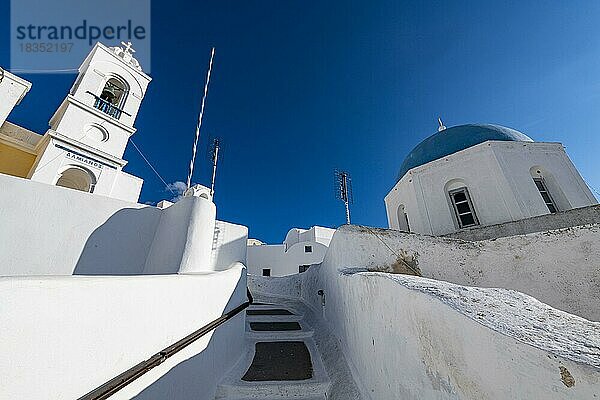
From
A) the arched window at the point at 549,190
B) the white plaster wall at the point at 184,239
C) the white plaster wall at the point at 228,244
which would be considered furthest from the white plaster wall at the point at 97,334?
the arched window at the point at 549,190

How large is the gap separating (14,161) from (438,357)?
15.3 meters

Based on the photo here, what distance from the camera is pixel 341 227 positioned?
4.79m

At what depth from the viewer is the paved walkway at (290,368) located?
3.37m

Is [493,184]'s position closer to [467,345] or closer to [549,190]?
[549,190]

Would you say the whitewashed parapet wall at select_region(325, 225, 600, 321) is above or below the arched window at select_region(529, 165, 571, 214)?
below

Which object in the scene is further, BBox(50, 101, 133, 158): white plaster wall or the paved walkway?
BBox(50, 101, 133, 158): white plaster wall

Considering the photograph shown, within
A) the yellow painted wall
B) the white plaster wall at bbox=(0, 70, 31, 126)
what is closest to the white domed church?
the yellow painted wall

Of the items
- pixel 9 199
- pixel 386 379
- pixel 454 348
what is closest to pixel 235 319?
pixel 386 379

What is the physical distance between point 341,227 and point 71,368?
13.1 feet

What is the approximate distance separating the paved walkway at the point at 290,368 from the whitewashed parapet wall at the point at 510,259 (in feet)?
5.62

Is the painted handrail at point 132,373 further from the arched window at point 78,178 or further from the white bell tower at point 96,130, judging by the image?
the arched window at point 78,178

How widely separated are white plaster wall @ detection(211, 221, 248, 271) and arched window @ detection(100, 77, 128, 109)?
26.2 feet

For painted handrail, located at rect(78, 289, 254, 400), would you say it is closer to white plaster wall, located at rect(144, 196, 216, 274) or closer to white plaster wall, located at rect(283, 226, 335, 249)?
white plaster wall, located at rect(144, 196, 216, 274)

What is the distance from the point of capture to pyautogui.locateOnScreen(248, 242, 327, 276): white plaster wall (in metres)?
23.2
